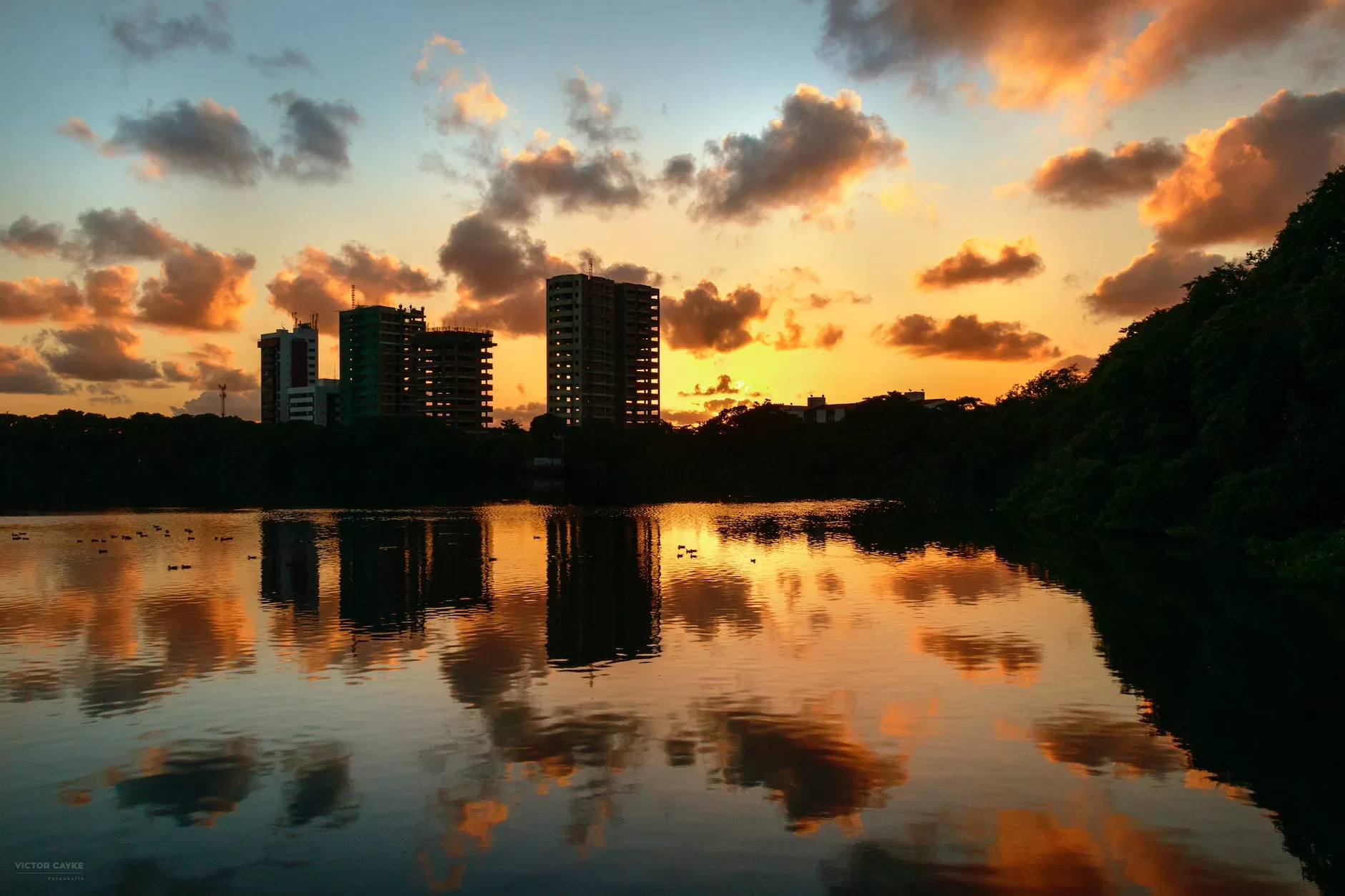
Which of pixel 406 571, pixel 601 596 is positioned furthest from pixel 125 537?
pixel 601 596

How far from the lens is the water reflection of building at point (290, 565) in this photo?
99.3ft

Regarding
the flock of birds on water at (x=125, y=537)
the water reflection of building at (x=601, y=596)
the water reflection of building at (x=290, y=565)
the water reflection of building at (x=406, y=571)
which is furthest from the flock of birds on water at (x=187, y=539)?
the water reflection of building at (x=406, y=571)

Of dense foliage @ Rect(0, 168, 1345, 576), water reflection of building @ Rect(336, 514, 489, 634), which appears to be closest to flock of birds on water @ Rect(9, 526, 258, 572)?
water reflection of building @ Rect(336, 514, 489, 634)

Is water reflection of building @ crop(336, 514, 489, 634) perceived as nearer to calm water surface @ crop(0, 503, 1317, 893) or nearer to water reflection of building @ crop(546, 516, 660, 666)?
calm water surface @ crop(0, 503, 1317, 893)

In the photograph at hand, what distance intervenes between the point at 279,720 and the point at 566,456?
131168mm

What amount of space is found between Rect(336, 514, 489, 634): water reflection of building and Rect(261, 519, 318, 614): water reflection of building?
1096mm

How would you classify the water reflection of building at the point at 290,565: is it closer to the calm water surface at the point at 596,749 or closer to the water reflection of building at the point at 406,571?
the calm water surface at the point at 596,749

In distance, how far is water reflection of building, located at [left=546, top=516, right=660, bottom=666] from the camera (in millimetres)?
22547

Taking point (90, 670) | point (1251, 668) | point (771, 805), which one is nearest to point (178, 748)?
point (90, 670)

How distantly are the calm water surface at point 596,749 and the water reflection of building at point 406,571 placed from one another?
376 mm

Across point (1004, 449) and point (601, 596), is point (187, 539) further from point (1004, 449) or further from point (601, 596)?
point (1004, 449)

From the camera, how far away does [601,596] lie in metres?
30.9

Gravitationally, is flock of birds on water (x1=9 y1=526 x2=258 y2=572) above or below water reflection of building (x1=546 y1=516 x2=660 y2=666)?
above

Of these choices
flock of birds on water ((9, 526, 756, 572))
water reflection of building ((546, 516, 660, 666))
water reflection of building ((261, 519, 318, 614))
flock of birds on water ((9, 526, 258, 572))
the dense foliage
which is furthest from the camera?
flock of birds on water ((9, 526, 258, 572))
